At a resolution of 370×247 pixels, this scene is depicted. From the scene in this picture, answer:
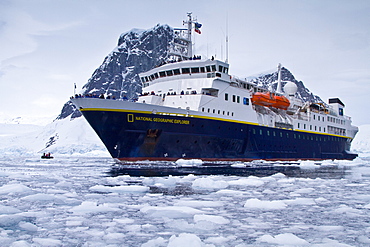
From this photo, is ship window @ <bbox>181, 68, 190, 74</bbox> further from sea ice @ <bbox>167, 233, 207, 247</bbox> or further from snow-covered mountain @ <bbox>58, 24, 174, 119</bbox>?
snow-covered mountain @ <bbox>58, 24, 174, 119</bbox>

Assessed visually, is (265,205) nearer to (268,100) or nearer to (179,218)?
(179,218)

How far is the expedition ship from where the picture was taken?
2422cm

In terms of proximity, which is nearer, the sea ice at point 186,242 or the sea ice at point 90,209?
the sea ice at point 186,242

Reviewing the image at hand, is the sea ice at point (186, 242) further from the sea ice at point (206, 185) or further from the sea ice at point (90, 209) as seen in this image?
the sea ice at point (206, 185)

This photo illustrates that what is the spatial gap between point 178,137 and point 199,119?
2302 millimetres

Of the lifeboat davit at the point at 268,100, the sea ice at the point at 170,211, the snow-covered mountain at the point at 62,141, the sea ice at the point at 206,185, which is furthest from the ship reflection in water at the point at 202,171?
the snow-covered mountain at the point at 62,141

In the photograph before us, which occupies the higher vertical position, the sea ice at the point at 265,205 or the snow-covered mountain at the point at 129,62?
the snow-covered mountain at the point at 129,62

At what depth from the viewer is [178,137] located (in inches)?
1010

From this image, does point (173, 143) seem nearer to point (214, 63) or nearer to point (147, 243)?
point (214, 63)

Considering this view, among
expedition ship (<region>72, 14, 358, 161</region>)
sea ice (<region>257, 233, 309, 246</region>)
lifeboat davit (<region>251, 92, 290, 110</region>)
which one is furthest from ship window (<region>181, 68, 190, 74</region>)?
sea ice (<region>257, 233, 309, 246</region>)

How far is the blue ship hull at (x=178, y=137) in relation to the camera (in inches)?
946

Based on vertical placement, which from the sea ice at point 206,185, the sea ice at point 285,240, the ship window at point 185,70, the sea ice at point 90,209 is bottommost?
the sea ice at point 285,240

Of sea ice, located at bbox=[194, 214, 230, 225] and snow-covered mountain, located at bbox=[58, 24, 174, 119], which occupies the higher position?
snow-covered mountain, located at bbox=[58, 24, 174, 119]

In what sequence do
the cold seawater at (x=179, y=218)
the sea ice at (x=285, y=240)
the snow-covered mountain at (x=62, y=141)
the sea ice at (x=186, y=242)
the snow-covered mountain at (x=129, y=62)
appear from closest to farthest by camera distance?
1. the sea ice at (x=186, y=242)
2. the sea ice at (x=285, y=240)
3. the cold seawater at (x=179, y=218)
4. the snow-covered mountain at (x=62, y=141)
5. the snow-covered mountain at (x=129, y=62)
